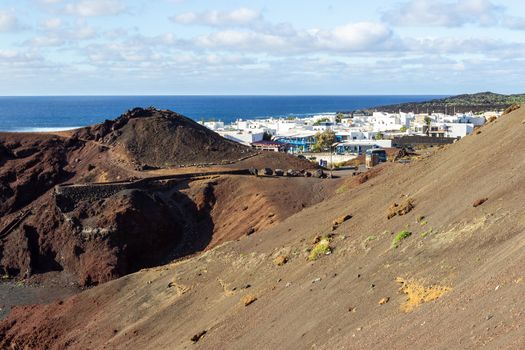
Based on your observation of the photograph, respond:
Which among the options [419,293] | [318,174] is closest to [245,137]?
[318,174]

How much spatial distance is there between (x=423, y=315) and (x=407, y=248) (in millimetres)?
6172

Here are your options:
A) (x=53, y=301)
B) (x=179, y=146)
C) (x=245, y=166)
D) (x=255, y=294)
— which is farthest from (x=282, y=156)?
(x=255, y=294)

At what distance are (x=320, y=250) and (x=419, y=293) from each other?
8277 millimetres

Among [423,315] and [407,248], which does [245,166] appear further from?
[423,315]

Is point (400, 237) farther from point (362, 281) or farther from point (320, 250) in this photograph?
point (320, 250)

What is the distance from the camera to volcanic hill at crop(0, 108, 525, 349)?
15.8 metres

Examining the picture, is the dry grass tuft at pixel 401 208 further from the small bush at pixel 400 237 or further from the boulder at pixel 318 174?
the boulder at pixel 318 174

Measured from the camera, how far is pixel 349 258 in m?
24.2

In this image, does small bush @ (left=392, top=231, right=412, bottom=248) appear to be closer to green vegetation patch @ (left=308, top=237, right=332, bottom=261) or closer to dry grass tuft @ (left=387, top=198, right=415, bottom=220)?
dry grass tuft @ (left=387, top=198, right=415, bottom=220)

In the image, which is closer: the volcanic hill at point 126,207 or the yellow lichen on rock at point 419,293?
the yellow lichen on rock at point 419,293

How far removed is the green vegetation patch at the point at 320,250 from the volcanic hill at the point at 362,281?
0.22ft

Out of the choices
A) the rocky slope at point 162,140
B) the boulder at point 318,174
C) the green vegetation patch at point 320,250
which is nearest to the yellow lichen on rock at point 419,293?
the green vegetation patch at point 320,250

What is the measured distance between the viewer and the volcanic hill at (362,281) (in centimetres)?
1582

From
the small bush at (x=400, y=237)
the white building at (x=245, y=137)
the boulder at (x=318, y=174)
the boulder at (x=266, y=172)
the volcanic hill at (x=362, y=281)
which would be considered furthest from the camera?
the white building at (x=245, y=137)
